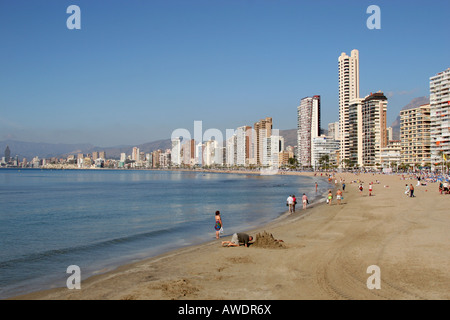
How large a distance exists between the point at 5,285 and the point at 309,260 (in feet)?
33.2

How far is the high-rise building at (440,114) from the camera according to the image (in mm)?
111688

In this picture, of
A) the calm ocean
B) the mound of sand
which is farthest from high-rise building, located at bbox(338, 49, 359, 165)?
the mound of sand

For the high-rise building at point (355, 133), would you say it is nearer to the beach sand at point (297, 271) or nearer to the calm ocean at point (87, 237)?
the calm ocean at point (87, 237)

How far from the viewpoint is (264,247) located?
14.4 metres

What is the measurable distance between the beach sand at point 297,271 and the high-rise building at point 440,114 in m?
112

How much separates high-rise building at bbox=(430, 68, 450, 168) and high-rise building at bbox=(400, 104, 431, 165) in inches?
441

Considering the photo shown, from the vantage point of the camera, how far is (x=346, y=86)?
175750mm

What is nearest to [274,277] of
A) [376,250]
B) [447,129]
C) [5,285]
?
[376,250]

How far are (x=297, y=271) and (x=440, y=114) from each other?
12810 centimetres

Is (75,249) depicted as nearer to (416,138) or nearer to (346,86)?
(416,138)

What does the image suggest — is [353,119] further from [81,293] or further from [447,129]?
[81,293]

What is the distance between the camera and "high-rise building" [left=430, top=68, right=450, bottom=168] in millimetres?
111688

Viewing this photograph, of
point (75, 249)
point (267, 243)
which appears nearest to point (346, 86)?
point (267, 243)
